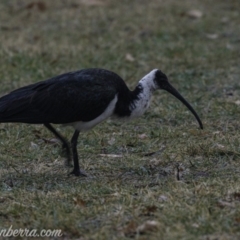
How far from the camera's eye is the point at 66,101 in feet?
24.3

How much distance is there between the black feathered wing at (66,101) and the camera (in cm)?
738

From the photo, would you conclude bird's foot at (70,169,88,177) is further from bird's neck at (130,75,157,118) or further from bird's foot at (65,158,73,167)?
bird's neck at (130,75,157,118)

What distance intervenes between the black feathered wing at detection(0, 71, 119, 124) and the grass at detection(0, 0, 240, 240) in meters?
0.53

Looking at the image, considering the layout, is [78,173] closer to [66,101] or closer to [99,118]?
[99,118]

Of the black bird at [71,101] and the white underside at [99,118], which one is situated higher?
the black bird at [71,101]

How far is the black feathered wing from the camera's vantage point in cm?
738

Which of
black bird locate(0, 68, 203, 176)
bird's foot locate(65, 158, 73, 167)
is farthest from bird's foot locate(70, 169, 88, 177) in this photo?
bird's foot locate(65, 158, 73, 167)

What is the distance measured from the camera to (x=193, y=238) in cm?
546

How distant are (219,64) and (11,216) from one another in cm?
650

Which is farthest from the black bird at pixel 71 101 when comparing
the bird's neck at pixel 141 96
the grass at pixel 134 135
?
the grass at pixel 134 135

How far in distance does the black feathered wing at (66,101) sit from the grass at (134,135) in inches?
21.0

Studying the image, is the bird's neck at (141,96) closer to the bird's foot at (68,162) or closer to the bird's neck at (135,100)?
the bird's neck at (135,100)

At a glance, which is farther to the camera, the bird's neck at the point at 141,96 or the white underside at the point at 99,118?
the bird's neck at the point at 141,96

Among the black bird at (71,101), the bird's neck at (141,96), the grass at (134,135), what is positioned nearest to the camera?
the grass at (134,135)
